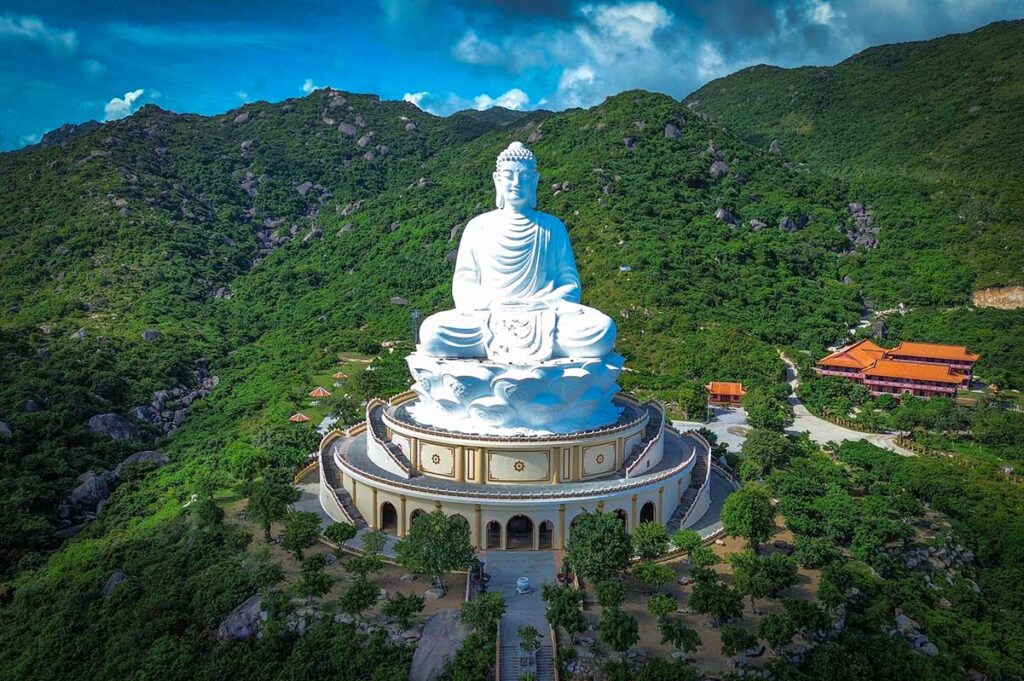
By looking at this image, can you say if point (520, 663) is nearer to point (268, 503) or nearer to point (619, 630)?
point (619, 630)

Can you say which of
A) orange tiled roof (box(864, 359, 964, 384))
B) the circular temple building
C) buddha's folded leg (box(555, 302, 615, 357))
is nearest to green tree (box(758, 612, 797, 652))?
the circular temple building

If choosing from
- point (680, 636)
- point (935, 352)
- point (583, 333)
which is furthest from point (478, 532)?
point (935, 352)

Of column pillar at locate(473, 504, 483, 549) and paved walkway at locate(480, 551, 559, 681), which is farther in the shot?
column pillar at locate(473, 504, 483, 549)

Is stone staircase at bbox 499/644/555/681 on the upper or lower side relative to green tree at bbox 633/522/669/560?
lower

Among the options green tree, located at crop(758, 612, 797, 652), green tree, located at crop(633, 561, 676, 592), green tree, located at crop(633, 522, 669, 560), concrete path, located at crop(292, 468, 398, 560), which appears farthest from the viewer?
concrete path, located at crop(292, 468, 398, 560)

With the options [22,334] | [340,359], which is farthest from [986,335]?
[22,334]

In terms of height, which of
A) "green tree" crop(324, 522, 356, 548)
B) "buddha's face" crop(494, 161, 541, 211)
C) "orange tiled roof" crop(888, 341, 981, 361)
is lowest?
"green tree" crop(324, 522, 356, 548)

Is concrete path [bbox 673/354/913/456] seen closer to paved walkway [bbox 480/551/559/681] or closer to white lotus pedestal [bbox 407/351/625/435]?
white lotus pedestal [bbox 407/351/625/435]

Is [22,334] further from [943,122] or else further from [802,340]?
[943,122]
